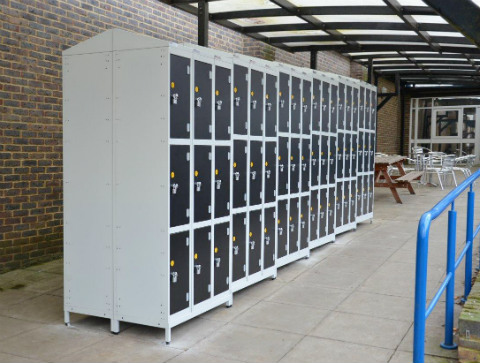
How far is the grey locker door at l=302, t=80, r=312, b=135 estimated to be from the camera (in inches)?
246

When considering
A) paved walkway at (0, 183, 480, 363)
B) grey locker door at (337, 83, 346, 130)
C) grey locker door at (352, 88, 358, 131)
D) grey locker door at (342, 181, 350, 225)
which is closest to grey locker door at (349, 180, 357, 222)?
grey locker door at (342, 181, 350, 225)

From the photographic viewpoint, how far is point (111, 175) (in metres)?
3.96

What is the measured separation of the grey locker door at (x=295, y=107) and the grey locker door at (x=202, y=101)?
1.89 m

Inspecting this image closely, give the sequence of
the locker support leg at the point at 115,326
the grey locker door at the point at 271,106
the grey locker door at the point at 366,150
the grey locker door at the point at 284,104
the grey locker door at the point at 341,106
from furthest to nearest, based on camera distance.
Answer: the grey locker door at the point at 366,150 → the grey locker door at the point at 341,106 → the grey locker door at the point at 284,104 → the grey locker door at the point at 271,106 → the locker support leg at the point at 115,326

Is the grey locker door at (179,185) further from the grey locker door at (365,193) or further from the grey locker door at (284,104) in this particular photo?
the grey locker door at (365,193)

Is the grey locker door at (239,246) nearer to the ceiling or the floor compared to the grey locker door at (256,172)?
nearer to the floor

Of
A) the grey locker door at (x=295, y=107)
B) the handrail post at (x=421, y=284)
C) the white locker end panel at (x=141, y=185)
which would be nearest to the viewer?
the handrail post at (x=421, y=284)

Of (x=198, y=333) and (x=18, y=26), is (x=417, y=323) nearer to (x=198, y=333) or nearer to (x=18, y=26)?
(x=198, y=333)

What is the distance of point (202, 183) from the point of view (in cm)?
416

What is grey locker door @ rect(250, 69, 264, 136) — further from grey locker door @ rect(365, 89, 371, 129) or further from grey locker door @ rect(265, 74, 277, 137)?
grey locker door @ rect(365, 89, 371, 129)

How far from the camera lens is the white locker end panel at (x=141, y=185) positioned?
3750 mm

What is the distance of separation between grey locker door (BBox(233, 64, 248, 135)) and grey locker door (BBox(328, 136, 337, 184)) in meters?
2.51

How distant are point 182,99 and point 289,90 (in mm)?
2179

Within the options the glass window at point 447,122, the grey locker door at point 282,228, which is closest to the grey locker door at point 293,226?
the grey locker door at point 282,228
